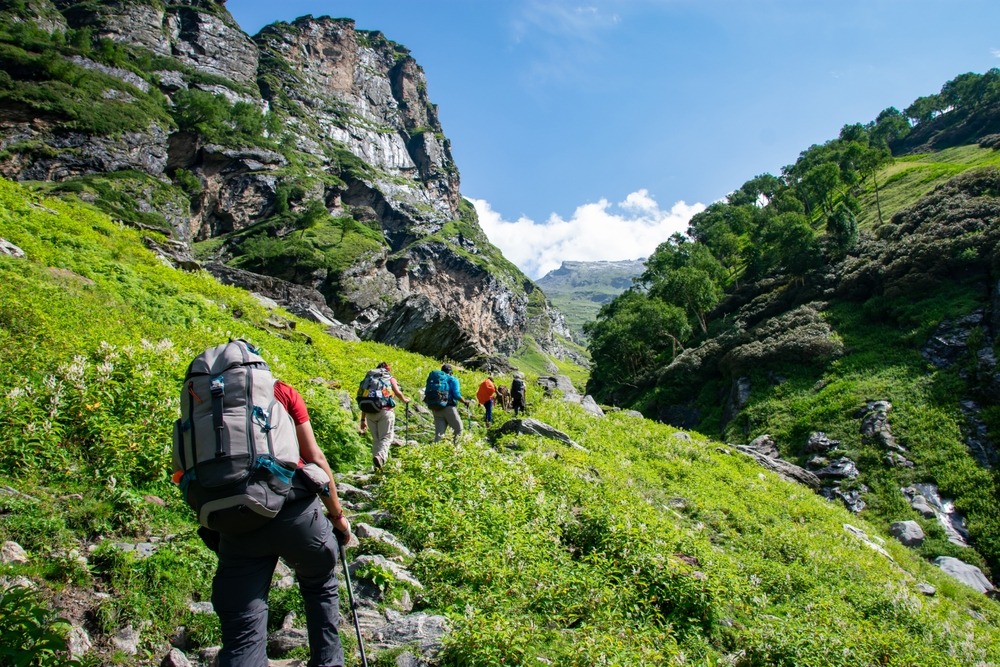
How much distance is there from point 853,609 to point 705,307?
212ft

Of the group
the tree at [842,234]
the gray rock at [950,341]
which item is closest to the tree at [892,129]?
the tree at [842,234]

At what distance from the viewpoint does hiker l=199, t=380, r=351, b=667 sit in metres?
4.06

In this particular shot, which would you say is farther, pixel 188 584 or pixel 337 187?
pixel 337 187

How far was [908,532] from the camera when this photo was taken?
2295 cm

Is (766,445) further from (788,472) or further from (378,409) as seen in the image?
(378,409)

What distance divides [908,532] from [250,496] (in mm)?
28970

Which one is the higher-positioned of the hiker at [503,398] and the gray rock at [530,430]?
the hiker at [503,398]

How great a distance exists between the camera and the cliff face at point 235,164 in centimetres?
6475

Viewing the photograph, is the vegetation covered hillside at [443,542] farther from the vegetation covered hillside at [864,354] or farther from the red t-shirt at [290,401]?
the vegetation covered hillside at [864,354]

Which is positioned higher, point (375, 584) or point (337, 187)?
point (337, 187)

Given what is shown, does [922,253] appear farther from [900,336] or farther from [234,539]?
[234,539]

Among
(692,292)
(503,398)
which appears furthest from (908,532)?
(692,292)

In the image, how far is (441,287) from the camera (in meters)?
156

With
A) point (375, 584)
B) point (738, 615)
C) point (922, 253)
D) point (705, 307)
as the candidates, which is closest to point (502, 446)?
point (738, 615)
